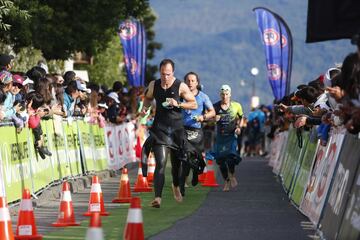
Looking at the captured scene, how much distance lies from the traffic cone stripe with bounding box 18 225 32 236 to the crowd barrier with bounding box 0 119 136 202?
3.32m

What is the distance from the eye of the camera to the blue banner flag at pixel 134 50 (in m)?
41.1

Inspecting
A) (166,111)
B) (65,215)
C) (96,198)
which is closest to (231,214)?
(96,198)

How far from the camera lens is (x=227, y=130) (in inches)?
872

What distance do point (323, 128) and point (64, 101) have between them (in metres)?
8.33

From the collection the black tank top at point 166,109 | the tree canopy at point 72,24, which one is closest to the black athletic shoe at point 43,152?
the black tank top at point 166,109

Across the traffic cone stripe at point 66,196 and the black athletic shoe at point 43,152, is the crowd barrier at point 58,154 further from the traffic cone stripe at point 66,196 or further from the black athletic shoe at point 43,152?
the traffic cone stripe at point 66,196

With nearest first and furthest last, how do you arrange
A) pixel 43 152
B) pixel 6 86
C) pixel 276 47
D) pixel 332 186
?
pixel 332 186, pixel 6 86, pixel 43 152, pixel 276 47

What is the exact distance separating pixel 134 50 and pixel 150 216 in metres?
26.0

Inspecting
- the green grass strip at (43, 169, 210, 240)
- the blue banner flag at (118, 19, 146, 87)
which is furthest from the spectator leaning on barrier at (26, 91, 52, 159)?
the blue banner flag at (118, 19, 146, 87)

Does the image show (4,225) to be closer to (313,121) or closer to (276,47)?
(313,121)

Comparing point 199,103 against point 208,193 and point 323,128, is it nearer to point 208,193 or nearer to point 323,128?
point 208,193

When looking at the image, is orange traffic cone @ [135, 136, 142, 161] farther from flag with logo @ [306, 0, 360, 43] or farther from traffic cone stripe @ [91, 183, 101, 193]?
flag with logo @ [306, 0, 360, 43]

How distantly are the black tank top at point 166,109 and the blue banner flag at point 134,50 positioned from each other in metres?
23.4

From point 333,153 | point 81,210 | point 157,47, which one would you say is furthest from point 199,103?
point 157,47
